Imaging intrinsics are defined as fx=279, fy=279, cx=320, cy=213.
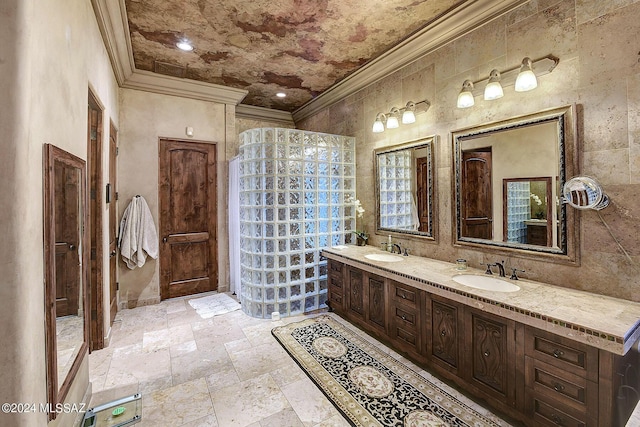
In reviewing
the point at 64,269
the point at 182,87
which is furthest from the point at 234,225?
the point at 64,269

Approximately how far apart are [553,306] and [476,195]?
112 cm

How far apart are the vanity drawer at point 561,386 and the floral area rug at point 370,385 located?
1.27 ft

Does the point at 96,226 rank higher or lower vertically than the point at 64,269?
higher

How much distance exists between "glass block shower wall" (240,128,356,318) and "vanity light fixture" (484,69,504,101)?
6.11ft

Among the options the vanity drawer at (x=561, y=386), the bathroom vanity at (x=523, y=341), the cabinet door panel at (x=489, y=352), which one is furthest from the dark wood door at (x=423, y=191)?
the vanity drawer at (x=561, y=386)

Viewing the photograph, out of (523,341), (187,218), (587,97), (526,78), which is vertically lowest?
(523,341)

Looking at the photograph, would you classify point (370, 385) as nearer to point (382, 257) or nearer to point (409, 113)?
point (382, 257)

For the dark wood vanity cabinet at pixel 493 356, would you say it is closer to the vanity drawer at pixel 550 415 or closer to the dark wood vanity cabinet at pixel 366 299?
the vanity drawer at pixel 550 415

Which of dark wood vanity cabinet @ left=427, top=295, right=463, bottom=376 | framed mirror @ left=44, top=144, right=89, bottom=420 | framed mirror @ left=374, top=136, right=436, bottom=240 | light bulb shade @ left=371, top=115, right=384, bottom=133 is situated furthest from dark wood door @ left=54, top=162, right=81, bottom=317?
framed mirror @ left=374, top=136, right=436, bottom=240

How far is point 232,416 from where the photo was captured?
183 centimetres

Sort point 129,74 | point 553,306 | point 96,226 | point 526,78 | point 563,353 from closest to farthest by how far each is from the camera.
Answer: point 563,353 → point 553,306 → point 526,78 → point 96,226 → point 129,74

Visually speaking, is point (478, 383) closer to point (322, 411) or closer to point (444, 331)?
point (444, 331)

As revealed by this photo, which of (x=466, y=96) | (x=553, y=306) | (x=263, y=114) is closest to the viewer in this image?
(x=553, y=306)

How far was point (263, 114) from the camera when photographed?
499cm
